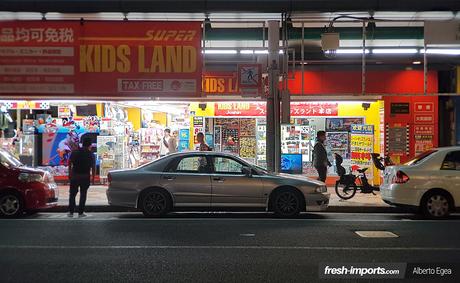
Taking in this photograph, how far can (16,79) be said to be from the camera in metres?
14.6

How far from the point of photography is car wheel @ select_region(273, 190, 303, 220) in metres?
11.6

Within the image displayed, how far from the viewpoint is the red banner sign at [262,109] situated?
17.5 m

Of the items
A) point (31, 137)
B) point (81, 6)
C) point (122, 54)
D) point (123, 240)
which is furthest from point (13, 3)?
point (123, 240)

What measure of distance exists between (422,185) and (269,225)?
Answer: 3441mm

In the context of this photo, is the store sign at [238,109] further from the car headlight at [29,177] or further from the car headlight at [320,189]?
the car headlight at [29,177]

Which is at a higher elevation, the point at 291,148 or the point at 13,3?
the point at 13,3

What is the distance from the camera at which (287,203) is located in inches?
458

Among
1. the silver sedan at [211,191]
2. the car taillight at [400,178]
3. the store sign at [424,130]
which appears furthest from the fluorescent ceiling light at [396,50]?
the silver sedan at [211,191]

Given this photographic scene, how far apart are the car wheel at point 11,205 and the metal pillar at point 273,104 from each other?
6424mm

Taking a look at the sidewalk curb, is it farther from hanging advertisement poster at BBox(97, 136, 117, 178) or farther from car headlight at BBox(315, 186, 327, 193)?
hanging advertisement poster at BBox(97, 136, 117, 178)

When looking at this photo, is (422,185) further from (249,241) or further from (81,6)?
(81,6)

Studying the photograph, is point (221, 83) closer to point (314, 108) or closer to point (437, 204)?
point (314, 108)

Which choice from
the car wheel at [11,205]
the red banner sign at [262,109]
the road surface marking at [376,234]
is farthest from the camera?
the red banner sign at [262,109]

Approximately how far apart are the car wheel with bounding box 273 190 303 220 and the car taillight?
208cm
